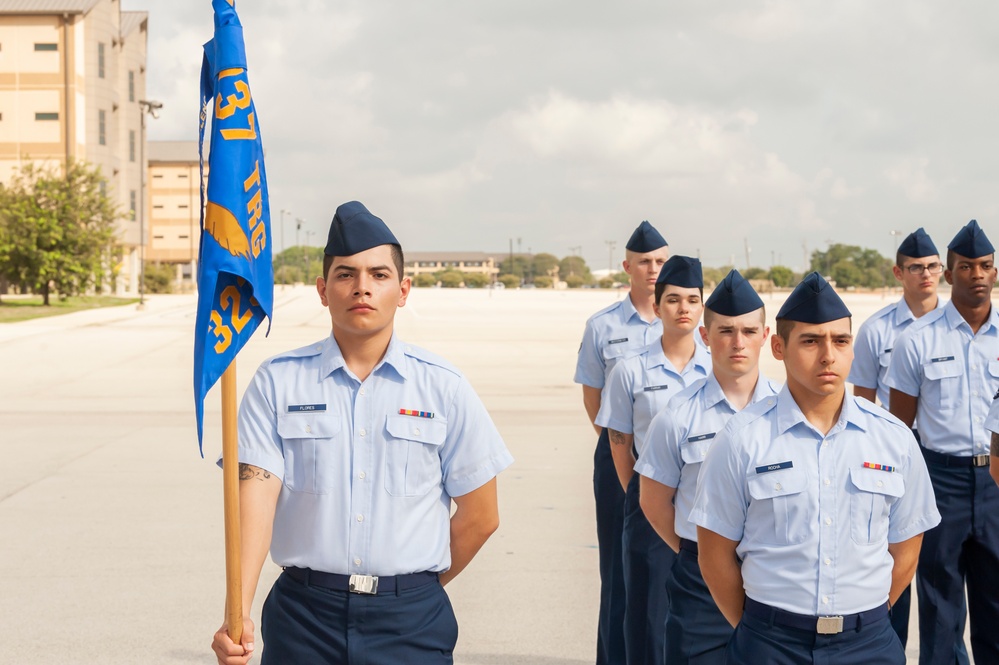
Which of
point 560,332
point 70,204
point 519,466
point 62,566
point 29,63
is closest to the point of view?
point 62,566

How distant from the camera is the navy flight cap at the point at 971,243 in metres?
5.73

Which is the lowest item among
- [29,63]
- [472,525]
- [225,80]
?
[472,525]

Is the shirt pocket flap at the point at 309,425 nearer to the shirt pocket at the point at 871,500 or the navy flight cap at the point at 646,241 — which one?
the shirt pocket at the point at 871,500

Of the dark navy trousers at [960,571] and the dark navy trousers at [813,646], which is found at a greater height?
the dark navy trousers at [813,646]

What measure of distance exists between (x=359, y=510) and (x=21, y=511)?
23.6ft

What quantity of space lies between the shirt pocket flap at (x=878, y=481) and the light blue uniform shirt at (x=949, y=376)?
2275 millimetres

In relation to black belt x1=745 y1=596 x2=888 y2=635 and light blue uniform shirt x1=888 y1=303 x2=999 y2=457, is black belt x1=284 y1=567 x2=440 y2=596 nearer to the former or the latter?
black belt x1=745 y1=596 x2=888 y2=635

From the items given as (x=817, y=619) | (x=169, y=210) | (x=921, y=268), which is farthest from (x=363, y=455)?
(x=169, y=210)

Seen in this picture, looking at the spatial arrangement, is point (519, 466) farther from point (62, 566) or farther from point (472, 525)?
point (472, 525)

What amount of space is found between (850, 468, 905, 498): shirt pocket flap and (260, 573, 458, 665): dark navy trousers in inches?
51.4

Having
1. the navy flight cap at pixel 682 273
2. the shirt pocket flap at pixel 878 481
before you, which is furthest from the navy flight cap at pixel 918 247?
the shirt pocket flap at pixel 878 481

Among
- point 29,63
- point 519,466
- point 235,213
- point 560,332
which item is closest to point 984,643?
point 235,213

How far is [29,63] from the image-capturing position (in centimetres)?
7138

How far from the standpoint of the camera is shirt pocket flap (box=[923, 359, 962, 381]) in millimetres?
5762
